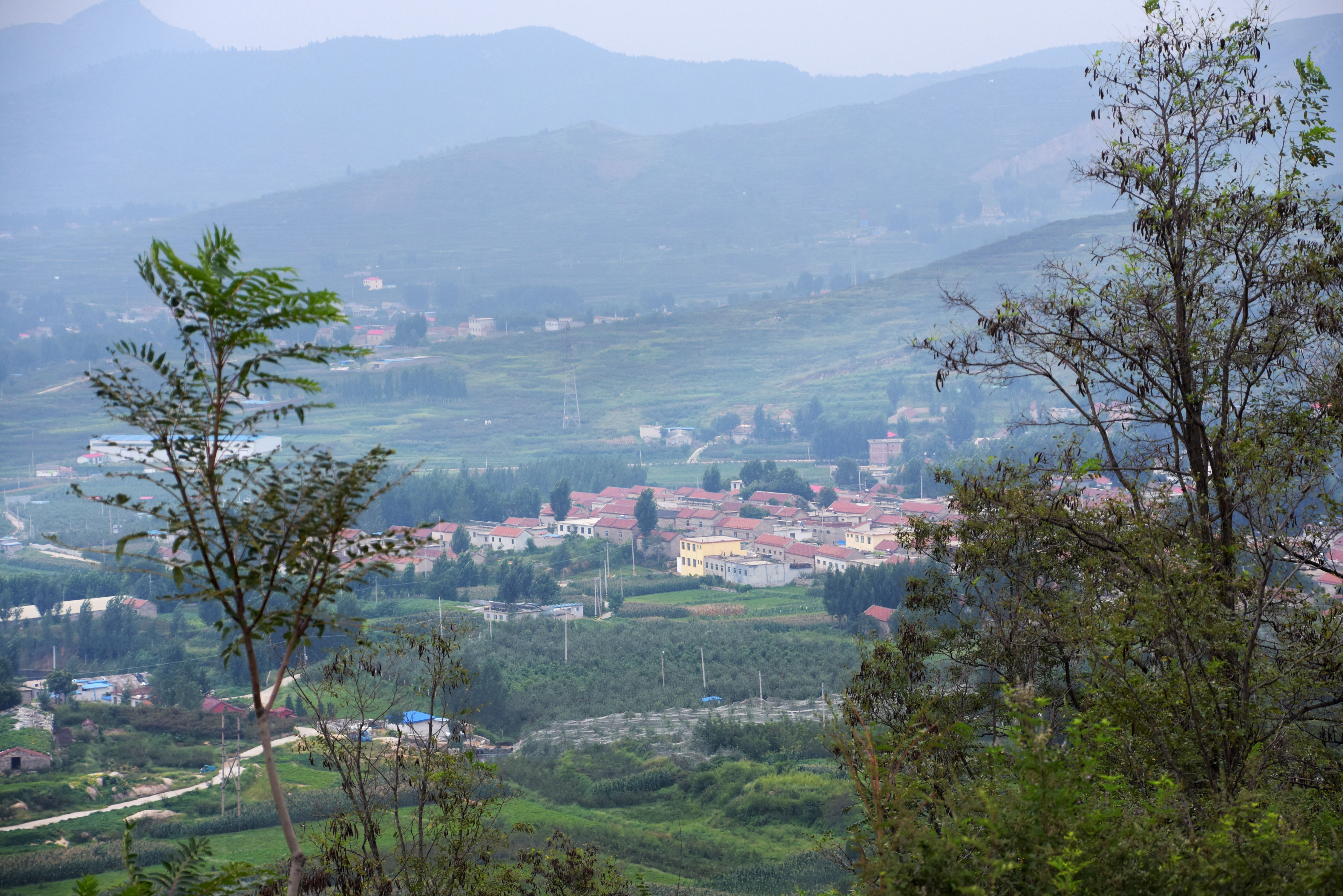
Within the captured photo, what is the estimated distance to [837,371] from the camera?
10325cm

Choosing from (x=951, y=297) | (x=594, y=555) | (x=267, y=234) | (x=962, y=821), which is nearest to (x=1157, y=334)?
(x=951, y=297)

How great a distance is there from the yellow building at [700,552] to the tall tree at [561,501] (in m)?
8.99

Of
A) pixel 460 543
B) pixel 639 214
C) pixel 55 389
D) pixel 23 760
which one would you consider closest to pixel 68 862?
pixel 23 760

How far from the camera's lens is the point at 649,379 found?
339 feet

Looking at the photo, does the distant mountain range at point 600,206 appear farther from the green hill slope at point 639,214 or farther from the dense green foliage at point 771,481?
the dense green foliage at point 771,481

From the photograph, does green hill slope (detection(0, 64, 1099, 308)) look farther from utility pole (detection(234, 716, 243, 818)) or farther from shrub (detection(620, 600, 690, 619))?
utility pole (detection(234, 716, 243, 818))

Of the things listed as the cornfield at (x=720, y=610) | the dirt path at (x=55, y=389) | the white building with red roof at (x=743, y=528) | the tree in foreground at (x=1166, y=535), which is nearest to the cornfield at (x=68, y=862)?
the tree in foreground at (x=1166, y=535)

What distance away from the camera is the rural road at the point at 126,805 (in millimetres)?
23391

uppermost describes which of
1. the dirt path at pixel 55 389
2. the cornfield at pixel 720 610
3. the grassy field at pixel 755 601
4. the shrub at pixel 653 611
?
the dirt path at pixel 55 389

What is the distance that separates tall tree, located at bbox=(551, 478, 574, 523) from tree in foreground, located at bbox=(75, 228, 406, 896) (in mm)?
52874

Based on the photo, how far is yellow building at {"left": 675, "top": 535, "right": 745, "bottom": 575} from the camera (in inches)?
1891

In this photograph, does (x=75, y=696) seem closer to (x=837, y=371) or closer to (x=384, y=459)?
(x=384, y=459)

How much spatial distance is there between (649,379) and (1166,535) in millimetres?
97089

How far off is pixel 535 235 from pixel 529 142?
31.3m
